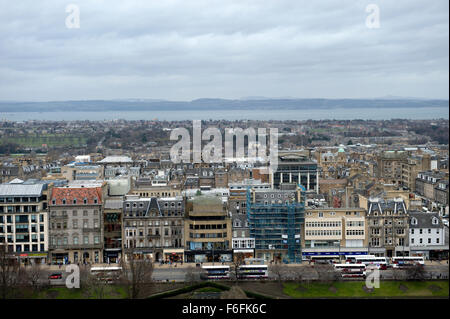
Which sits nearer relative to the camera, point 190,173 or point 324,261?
point 324,261

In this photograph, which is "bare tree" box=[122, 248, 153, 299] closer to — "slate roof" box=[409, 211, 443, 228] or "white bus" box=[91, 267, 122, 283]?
"white bus" box=[91, 267, 122, 283]

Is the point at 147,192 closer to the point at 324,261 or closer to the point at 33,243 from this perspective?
the point at 33,243

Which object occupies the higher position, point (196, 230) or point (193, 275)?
point (196, 230)

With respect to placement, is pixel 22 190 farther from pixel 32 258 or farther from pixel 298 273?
pixel 298 273

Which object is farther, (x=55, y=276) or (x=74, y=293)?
(x=55, y=276)

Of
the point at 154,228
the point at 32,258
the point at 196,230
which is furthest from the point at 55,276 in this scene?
the point at 196,230
